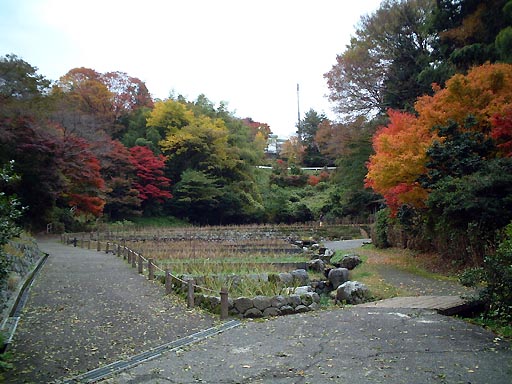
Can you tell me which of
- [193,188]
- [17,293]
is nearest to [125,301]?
[17,293]

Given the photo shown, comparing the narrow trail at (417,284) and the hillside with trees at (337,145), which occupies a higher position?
the hillside with trees at (337,145)

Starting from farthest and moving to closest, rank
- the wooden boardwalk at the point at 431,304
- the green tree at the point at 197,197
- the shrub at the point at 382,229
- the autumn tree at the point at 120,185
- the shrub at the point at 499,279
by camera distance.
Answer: the green tree at the point at 197,197
the autumn tree at the point at 120,185
the shrub at the point at 382,229
the wooden boardwalk at the point at 431,304
the shrub at the point at 499,279

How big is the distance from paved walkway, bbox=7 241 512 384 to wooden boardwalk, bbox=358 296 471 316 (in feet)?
1.18

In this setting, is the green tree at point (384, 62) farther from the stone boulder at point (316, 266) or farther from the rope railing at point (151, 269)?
the rope railing at point (151, 269)

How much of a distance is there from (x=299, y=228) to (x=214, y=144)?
11940 mm

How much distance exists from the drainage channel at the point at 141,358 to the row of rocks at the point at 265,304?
73 centimetres

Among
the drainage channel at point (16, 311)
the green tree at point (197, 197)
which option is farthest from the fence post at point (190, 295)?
the green tree at point (197, 197)

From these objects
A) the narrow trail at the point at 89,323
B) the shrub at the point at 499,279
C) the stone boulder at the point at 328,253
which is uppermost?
the shrub at the point at 499,279

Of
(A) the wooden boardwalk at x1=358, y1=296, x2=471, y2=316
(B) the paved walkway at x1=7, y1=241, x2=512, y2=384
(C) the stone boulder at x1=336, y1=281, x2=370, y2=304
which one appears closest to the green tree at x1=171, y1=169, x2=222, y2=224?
(C) the stone boulder at x1=336, y1=281, x2=370, y2=304

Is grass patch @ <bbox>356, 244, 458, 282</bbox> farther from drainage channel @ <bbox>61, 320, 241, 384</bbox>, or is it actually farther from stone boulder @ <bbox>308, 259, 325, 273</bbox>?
drainage channel @ <bbox>61, 320, 241, 384</bbox>

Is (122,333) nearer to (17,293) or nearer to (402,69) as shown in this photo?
(17,293)

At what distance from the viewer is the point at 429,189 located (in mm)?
13438

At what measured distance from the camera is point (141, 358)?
5883 mm

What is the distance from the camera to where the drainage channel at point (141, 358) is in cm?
512
